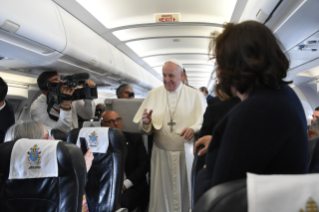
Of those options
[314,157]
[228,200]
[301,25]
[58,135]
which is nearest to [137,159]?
[58,135]

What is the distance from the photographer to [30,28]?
2598mm

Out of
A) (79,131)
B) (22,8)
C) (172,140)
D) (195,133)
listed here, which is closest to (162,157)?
(172,140)

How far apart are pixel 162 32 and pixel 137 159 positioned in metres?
2.62

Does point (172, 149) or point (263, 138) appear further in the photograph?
point (172, 149)

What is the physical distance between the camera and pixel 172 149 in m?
3.36

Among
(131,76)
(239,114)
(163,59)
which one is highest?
(163,59)

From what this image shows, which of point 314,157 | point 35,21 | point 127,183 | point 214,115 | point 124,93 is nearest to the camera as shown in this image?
point 314,157

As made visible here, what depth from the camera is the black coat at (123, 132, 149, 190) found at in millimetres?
3615

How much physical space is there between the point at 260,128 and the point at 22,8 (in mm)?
2613

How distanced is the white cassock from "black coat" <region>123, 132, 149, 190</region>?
0.64ft

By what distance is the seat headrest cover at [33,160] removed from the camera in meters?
1.67

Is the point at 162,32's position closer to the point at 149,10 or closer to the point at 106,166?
the point at 149,10

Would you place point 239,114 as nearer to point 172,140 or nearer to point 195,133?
point 195,133

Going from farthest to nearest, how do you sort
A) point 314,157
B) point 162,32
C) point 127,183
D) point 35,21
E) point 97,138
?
point 162,32
point 127,183
point 97,138
point 35,21
point 314,157
